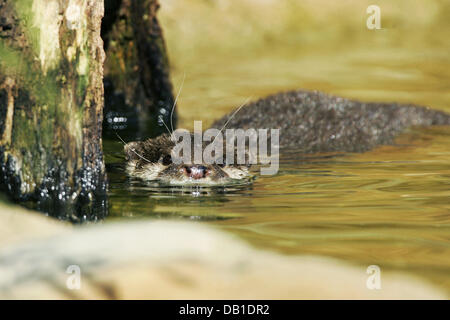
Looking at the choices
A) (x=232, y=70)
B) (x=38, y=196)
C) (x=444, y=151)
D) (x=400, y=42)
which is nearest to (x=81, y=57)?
(x=38, y=196)

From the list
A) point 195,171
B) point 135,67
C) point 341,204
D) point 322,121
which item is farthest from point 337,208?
point 135,67

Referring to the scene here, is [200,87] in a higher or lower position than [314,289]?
higher

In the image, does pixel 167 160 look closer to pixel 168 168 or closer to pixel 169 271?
pixel 168 168

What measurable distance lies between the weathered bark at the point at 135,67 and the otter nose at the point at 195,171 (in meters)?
3.14

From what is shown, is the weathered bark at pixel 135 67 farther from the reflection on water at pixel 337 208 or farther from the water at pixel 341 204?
the reflection on water at pixel 337 208

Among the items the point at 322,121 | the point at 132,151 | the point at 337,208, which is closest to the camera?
the point at 337,208

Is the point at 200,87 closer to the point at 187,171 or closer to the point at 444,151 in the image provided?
the point at 444,151

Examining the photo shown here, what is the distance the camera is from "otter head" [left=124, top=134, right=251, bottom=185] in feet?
15.4

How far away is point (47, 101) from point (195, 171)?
1239 mm

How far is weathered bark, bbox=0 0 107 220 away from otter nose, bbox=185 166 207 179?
0.89 m

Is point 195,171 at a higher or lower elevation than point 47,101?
lower

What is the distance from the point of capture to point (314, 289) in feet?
9.15

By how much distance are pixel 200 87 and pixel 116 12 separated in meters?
3.90

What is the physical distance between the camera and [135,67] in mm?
8188
